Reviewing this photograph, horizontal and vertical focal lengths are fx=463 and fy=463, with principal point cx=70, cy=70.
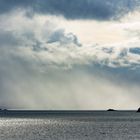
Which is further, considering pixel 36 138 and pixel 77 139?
pixel 36 138

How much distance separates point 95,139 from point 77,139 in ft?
16.1

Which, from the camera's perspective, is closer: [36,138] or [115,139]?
[115,139]

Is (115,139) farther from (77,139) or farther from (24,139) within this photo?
(24,139)

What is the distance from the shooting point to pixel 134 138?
128625mm

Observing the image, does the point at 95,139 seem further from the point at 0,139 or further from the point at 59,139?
the point at 0,139

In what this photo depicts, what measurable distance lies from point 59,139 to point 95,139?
10.2 m

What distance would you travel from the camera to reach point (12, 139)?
427 feet

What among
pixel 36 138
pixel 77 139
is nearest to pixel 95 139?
pixel 77 139

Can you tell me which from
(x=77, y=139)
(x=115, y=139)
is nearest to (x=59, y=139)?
(x=77, y=139)

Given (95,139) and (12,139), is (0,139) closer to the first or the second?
(12,139)

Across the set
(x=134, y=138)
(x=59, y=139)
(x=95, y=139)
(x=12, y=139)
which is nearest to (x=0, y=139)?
(x=12, y=139)

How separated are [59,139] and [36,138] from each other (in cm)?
867

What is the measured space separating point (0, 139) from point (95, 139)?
2641 cm

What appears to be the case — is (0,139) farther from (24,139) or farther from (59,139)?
(59,139)
